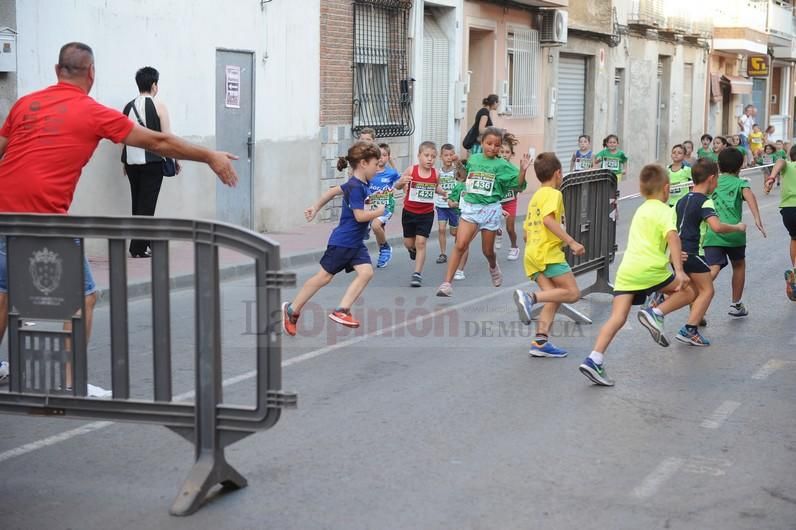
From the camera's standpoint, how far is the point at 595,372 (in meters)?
7.69

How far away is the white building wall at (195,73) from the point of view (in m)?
13.2

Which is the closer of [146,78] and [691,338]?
[691,338]

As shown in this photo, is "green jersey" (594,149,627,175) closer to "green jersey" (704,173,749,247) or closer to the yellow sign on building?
"green jersey" (704,173,749,247)

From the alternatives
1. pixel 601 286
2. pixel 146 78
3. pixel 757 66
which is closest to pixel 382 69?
pixel 146 78

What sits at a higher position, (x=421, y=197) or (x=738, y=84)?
(x=738, y=84)

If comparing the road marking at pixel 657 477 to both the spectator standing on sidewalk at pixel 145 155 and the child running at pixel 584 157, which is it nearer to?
the spectator standing on sidewalk at pixel 145 155

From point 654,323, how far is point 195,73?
8808mm

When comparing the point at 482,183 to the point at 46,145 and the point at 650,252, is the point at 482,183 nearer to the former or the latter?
the point at 650,252

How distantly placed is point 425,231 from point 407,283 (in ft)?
2.03

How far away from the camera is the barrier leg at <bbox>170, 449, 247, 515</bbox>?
5.07 m

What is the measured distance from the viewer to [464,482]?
554 cm

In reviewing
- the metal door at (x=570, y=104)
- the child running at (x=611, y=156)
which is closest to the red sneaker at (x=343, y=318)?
the child running at (x=611, y=156)

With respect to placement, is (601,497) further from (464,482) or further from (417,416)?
(417,416)

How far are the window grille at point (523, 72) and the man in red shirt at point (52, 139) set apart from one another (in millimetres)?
20085
